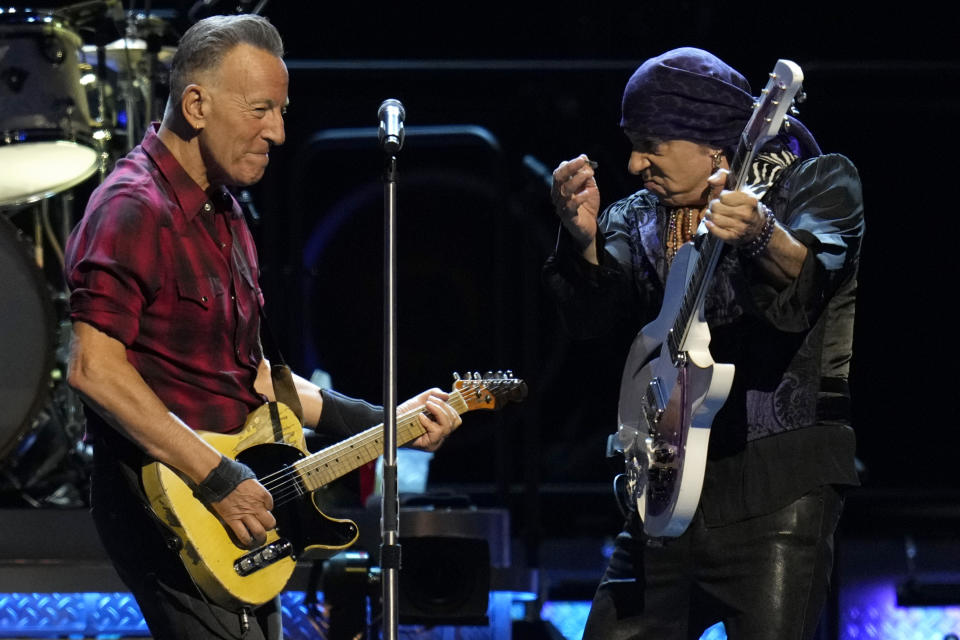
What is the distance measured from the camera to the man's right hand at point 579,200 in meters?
3.09

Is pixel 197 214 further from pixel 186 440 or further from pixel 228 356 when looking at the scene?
pixel 186 440

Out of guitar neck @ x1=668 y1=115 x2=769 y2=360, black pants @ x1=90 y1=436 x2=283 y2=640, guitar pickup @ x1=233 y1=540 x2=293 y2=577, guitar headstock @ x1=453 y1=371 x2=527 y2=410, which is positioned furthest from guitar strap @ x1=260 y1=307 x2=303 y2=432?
guitar neck @ x1=668 y1=115 x2=769 y2=360

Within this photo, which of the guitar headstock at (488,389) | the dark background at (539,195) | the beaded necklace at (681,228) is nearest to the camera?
the beaded necklace at (681,228)

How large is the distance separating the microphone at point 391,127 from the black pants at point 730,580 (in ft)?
3.71

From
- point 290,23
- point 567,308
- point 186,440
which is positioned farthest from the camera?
point 290,23

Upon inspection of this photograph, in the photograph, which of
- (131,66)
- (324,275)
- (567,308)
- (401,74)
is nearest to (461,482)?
(324,275)

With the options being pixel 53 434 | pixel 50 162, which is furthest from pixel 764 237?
pixel 53 434

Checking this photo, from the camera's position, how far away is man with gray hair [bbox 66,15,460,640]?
2.85 m

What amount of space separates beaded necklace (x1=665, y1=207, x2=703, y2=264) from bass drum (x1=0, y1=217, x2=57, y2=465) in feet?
10.3

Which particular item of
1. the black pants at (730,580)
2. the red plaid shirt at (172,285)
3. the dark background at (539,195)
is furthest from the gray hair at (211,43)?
the dark background at (539,195)

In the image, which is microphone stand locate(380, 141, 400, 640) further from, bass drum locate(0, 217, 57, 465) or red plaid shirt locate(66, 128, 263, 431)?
bass drum locate(0, 217, 57, 465)

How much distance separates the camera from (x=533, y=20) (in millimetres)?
6711

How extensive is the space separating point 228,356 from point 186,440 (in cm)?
28

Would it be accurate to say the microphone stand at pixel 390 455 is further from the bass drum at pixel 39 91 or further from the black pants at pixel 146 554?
the bass drum at pixel 39 91
